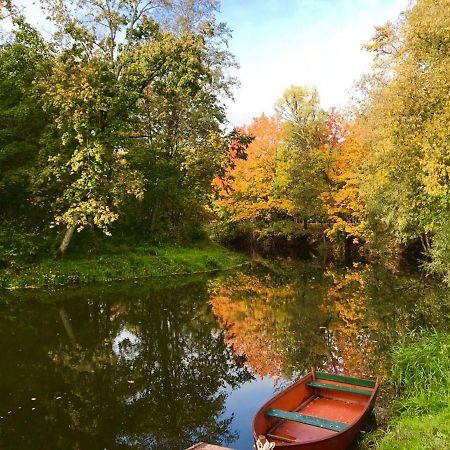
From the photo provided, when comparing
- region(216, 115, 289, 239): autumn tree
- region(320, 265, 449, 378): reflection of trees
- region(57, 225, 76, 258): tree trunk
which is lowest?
region(320, 265, 449, 378): reflection of trees

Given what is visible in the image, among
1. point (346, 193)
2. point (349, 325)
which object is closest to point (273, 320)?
point (349, 325)

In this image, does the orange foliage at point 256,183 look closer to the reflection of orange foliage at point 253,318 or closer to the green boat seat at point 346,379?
the reflection of orange foliage at point 253,318

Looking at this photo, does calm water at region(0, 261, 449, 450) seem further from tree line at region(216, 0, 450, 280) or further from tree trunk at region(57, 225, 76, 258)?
tree line at region(216, 0, 450, 280)

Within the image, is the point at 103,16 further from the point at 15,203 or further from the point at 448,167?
the point at 448,167

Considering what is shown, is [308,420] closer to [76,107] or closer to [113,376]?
[113,376]

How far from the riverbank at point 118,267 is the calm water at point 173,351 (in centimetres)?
169

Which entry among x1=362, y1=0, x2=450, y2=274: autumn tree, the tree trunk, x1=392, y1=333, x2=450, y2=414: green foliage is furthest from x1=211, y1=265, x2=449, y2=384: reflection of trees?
the tree trunk

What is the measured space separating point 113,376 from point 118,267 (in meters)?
14.8

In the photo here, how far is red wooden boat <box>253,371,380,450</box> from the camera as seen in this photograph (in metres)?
7.11

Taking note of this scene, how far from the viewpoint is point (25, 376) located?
1116 cm

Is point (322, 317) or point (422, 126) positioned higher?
point (422, 126)

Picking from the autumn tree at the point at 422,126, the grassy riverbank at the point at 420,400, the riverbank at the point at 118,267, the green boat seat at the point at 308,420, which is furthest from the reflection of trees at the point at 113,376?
the autumn tree at the point at 422,126

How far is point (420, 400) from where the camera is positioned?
8352mm

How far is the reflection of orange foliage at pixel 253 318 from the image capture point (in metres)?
12.9
